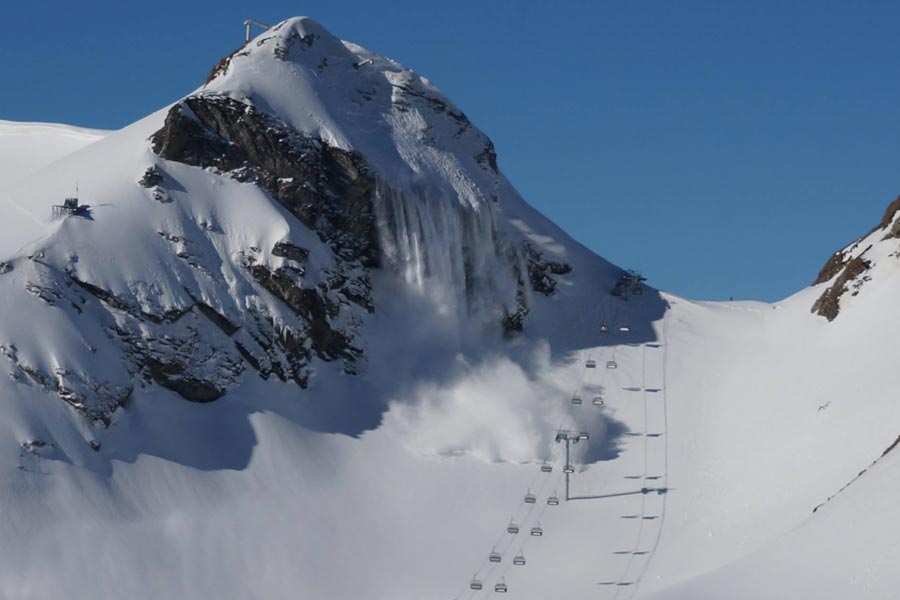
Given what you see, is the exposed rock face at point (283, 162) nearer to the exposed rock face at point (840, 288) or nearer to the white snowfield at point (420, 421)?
the white snowfield at point (420, 421)

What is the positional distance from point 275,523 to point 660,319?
31093mm

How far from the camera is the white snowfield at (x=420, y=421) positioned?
3140 inches

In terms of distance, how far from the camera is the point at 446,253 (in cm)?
10175

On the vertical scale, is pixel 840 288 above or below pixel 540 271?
above

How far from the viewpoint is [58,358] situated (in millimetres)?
84438

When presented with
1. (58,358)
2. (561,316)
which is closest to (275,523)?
(58,358)

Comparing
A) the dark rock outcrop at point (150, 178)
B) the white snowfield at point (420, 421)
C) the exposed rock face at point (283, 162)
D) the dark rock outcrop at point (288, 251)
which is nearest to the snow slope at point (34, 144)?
the white snowfield at point (420, 421)

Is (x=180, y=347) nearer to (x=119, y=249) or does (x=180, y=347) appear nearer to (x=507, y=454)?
(x=119, y=249)

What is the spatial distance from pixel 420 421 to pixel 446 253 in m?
11.9

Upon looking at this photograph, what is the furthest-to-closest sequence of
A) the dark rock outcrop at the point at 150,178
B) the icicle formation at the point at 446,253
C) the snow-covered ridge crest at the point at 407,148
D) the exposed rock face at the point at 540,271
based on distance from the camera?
the exposed rock face at the point at 540,271
the snow-covered ridge crest at the point at 407,148
the icicle formation at the point at 446,253
the dark rock outcrop at the point at 150,178

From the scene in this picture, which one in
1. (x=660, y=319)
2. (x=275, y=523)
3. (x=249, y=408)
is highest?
(x=660, y=319)

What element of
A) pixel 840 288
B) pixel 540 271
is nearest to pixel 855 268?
pixel 840 288

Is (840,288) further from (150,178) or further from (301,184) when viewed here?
(150,178)

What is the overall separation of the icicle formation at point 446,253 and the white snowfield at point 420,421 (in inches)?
5.2
